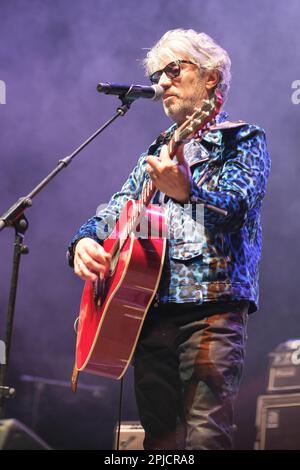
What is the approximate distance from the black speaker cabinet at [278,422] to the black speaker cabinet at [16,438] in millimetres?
1835

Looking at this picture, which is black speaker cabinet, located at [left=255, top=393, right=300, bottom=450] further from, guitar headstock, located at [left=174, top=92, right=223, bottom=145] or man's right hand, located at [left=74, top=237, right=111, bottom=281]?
guitar headstock, located at [left=174, top=92, right=223, bottom=145]

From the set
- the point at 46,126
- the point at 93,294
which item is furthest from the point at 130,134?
the point at 93,294

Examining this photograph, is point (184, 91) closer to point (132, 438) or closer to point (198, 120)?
point (198, 120)

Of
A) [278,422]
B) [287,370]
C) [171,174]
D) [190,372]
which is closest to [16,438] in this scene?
[190,372]

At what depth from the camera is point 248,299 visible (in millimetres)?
2145

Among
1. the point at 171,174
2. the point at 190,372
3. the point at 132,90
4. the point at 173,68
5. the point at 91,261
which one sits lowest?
the point at 190,372

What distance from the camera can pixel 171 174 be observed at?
1.90m

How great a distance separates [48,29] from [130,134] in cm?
104

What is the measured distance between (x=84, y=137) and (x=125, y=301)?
3098 mm

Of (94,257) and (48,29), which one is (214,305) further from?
(48,29)

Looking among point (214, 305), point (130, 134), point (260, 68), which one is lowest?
point (214, 305)

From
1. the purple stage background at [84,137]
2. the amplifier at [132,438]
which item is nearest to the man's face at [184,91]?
the amplifier at [132,438]

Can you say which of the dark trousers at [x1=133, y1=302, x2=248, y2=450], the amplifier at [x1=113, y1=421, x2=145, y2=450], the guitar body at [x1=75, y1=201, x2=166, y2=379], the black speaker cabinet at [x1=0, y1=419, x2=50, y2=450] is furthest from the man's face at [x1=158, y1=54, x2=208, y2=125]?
the amplifier at [x1=113, y1=421, x2=145, y2=450]

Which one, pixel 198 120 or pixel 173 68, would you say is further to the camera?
pixel 173 68
